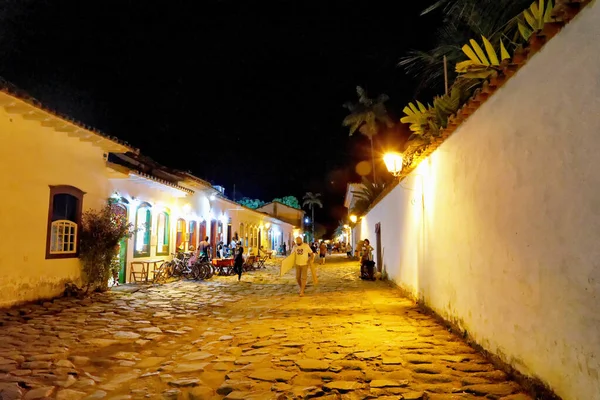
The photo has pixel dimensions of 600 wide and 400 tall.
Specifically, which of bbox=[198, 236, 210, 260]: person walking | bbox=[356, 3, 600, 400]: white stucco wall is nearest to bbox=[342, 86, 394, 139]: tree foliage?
bbox=[198, 236, 210, 260]: person walking

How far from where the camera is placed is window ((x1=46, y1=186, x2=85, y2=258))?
974cm

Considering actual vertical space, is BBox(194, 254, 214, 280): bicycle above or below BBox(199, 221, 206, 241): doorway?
below

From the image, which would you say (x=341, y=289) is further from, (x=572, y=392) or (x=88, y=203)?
(x=572, y=392)

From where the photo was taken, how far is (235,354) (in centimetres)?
575

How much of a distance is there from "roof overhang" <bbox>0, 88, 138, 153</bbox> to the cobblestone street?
4056 millimetres

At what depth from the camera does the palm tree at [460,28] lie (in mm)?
8328

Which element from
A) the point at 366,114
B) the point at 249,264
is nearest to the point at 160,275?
the point at 249,264

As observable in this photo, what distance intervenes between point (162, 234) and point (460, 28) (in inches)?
494

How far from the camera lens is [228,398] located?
4.14 metres

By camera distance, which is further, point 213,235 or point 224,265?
point 213,235

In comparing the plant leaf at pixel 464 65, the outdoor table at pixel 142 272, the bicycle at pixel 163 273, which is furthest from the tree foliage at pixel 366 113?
the plant leaf at pixel 464 65

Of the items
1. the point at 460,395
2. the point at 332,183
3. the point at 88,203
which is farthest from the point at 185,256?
the point at 332,183

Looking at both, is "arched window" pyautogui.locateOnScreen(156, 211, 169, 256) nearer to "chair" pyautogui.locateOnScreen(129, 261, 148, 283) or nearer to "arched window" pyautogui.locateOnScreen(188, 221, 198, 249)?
"chair" pyautogui.locateOnScreen(129, 261, 148, 283)

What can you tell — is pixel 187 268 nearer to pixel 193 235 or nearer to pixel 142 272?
pixel 142 272
